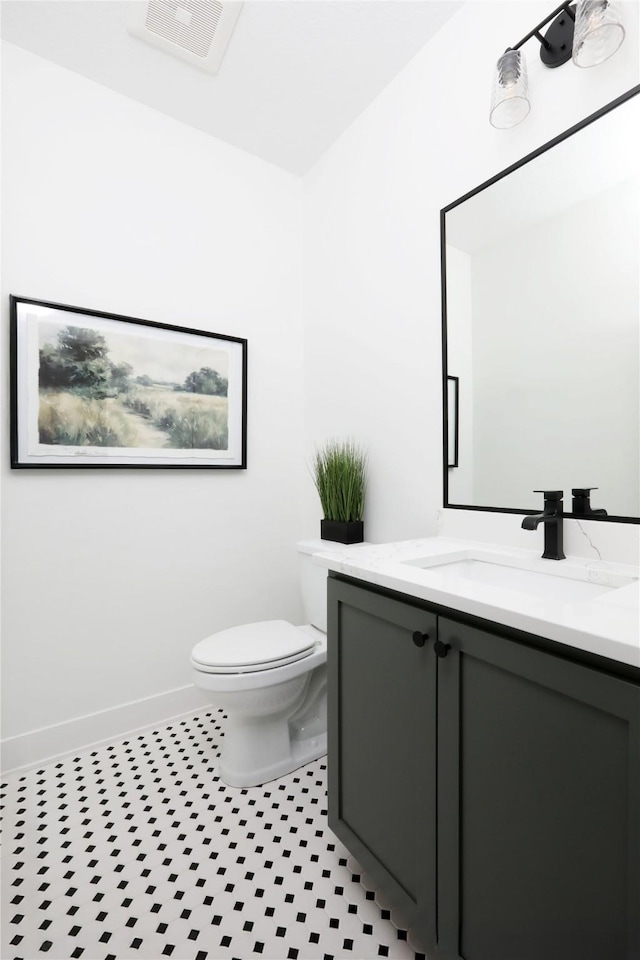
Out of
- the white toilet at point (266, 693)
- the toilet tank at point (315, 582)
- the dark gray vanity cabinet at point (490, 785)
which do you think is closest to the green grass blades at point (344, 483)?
the toilet tank at point (315, 582)

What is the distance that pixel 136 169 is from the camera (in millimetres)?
1912

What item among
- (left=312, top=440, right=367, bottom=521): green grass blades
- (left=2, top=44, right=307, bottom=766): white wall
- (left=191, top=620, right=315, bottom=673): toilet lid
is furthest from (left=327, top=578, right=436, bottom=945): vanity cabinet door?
(left=2, top=44, right=307, bottom=766): white wall

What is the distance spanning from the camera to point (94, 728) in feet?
6.01

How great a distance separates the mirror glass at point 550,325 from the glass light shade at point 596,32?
120 millimetres

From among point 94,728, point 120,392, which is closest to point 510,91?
point 120,392

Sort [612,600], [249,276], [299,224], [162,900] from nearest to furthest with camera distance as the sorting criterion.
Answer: [612,600] < [162,900] < [249,276] < [299,224]

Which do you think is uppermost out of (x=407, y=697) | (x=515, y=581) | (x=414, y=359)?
(x=414, y=359)

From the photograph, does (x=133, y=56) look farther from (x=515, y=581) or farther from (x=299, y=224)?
(x=515, y=581)

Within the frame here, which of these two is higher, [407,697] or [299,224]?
[299,224]

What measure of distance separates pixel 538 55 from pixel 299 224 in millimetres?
1328

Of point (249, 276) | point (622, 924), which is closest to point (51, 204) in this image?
point (249, 276)

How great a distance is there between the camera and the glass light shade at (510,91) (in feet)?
4.08

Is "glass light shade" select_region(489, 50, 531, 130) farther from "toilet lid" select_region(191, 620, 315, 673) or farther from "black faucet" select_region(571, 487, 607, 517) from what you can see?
"toilet lid" select_region(191, 620, 315, 673)

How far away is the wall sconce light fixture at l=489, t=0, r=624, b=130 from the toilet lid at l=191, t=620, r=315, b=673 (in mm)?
1759
